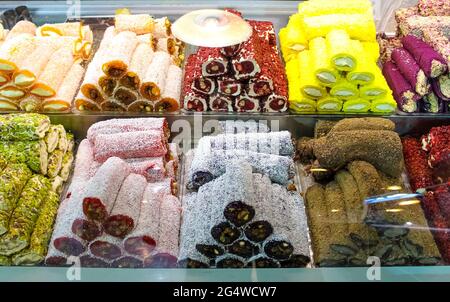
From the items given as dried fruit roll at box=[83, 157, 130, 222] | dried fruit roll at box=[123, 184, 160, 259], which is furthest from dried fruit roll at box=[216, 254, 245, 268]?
dried fruit roll at box=[83, 157, 130, 222]

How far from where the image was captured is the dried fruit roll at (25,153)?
271 centimetres

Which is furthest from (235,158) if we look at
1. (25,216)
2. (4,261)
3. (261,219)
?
(4,261)

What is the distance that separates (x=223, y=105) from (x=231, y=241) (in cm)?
115

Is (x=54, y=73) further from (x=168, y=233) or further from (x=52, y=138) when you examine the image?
(x=168, y=233)

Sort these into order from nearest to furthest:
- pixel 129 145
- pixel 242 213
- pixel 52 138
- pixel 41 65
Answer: pixel 242 213, pixel 129 145, pixel 52 138, pixel 41 65


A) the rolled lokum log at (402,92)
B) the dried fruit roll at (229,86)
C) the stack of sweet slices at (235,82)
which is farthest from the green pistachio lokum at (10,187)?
the rolled lokum log at (402,92)

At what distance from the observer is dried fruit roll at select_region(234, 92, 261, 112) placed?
324 centimetres

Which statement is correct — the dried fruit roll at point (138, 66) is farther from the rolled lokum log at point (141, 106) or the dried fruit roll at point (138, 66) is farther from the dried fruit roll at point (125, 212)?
the dried fruit roll at point (125, 212)

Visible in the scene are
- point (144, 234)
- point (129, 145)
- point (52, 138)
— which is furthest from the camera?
point (52, 138)

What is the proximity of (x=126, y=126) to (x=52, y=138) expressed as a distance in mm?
431

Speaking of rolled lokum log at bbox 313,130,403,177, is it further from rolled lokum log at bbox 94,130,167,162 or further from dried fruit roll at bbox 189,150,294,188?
rolled lokum log at bbox 94,130,167,162

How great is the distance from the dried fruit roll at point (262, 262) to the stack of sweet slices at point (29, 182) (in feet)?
3.33

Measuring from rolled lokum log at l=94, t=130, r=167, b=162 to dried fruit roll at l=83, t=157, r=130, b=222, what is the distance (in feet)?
0.96

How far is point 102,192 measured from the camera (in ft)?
7.63
